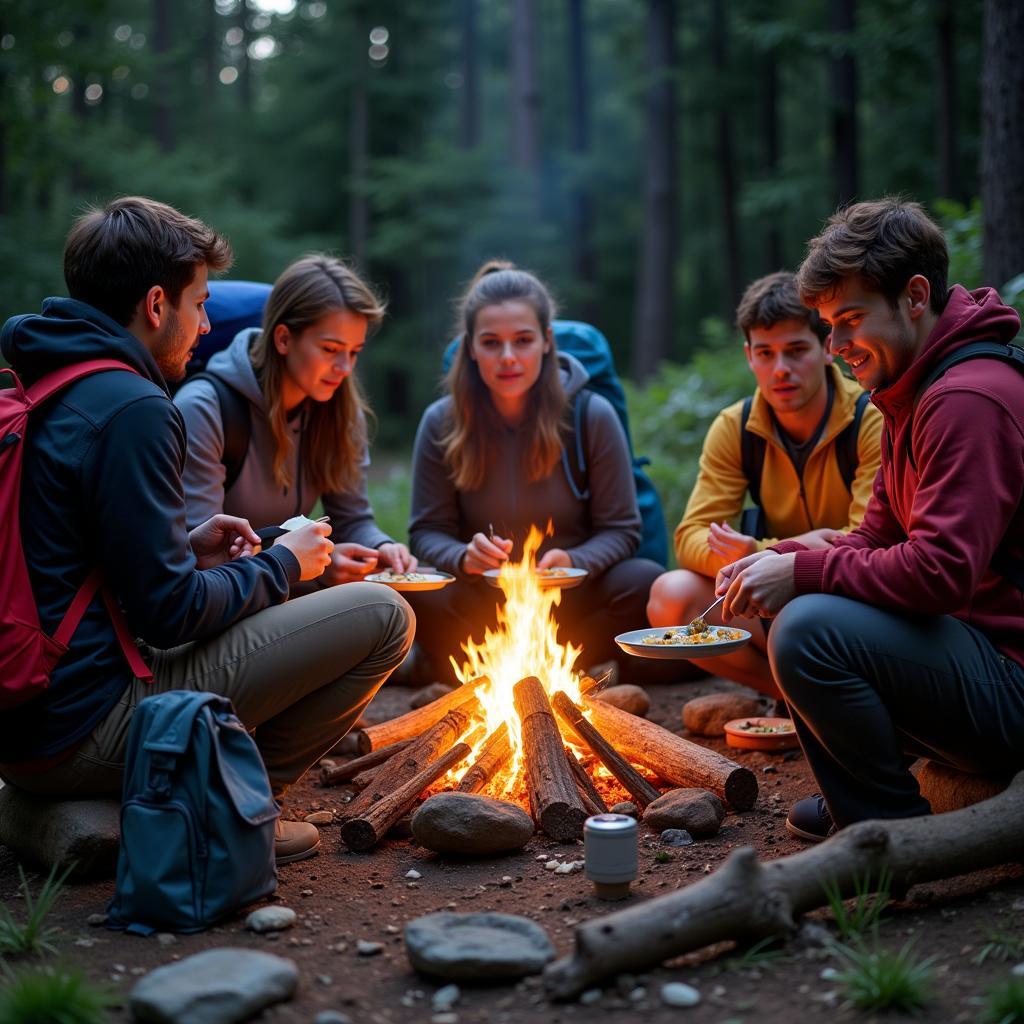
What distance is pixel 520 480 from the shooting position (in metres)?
5.66

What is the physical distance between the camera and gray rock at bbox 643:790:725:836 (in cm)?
376


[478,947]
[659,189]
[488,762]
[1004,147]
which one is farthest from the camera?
[659,189]

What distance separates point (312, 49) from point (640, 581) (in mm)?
21930

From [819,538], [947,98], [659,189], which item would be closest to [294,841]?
[819,538]

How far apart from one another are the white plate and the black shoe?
1539 millimetres

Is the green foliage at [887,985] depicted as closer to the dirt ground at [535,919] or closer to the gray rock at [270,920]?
the dirt ground at [535,919]

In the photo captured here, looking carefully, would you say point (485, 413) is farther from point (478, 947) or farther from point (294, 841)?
point (478, 947)

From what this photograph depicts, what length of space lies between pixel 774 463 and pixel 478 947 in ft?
9.60

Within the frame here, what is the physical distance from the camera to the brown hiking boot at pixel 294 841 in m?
3.66

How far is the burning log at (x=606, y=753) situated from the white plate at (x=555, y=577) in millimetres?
521

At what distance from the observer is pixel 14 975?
2588mm

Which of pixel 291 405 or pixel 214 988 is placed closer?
pixel 214 988

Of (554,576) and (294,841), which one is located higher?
(554,576)

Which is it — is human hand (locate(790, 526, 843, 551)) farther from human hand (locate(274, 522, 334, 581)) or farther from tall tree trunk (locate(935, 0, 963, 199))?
tall tree trunk (locate(935, 0, 963, 199))
